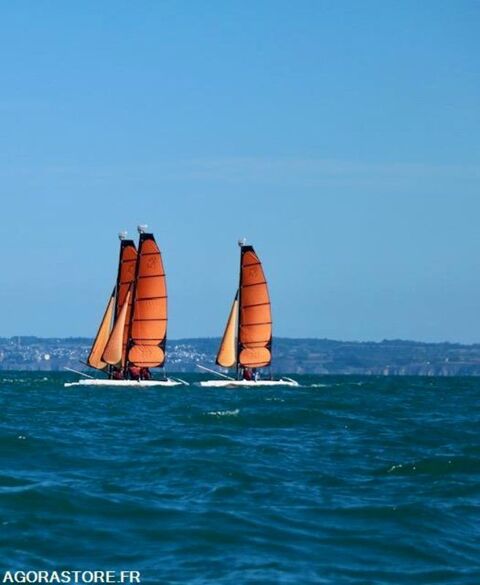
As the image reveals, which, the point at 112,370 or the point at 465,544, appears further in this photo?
the point at 112,370

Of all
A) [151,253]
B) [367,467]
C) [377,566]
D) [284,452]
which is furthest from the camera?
[151,253]

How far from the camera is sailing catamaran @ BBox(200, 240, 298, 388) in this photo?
106750 mm

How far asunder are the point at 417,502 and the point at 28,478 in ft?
25.8

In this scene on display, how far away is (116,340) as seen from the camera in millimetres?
104875

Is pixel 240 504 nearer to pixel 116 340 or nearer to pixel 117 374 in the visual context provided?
pixel 116 340

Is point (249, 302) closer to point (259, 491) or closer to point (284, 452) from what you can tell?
point (284, 452)

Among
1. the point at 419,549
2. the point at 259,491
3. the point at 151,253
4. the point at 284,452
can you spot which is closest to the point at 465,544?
the point at 419,549

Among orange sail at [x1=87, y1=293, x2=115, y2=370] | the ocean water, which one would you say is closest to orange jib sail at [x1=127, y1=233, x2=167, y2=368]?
orange sail at [x1=87, y1=293, x2=115, y2=370]

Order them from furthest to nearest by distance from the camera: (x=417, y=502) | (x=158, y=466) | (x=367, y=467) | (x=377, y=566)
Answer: (x=367, y=467)
(x=158, y=466)
(x=417, y=502)
(x=377, y=566)

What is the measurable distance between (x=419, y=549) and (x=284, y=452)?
14.3 metres

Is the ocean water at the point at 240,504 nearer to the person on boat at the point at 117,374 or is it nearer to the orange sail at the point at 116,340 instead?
the orange sail at the point at 116,340

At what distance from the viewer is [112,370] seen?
4259 inches

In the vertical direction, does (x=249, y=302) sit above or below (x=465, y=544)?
above

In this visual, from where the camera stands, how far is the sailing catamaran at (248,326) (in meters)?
107
